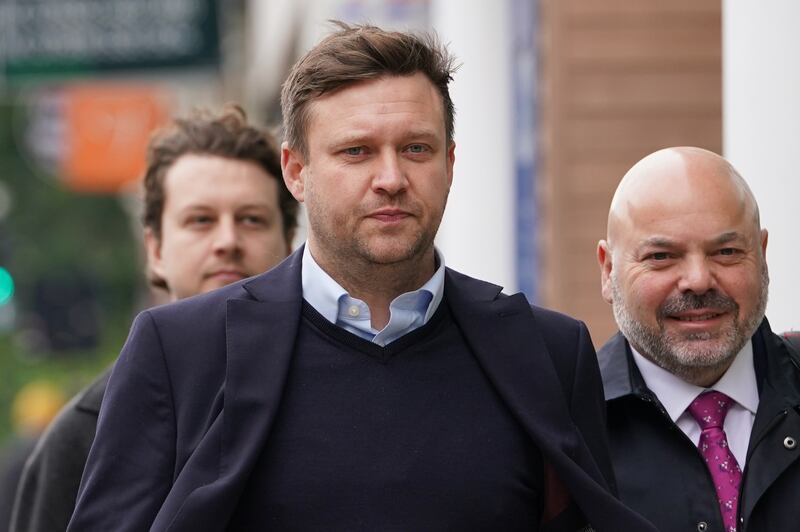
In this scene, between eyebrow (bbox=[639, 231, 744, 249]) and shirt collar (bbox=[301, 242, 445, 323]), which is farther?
eyebrow (bbox=[639, 231, 744, 249])

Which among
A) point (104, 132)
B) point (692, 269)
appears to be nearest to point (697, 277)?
point (692, 269)

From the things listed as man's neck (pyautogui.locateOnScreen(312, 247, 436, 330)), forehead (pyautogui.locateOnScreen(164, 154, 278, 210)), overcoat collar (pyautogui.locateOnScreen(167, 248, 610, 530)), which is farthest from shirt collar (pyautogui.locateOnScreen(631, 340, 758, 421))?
forehead (pyautogui.locateOnScreen(164, 154, 278, 210))

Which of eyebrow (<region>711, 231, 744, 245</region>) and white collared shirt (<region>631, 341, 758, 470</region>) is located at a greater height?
eyebrow (<region>711, 231, 744, 245</region>)

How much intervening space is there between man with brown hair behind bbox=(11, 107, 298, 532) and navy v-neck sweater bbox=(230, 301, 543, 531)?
1.29 meters

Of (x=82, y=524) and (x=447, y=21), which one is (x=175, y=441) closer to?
(x=82, y=524)

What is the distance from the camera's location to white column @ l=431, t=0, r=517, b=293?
355 inches

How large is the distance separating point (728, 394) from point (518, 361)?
64 centimetres

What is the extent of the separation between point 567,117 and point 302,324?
5.11 metres

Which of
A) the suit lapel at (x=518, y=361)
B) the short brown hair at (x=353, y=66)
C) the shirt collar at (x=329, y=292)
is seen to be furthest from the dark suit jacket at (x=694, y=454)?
the short brown hair at (x=353, y=66)

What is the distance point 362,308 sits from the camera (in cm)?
336

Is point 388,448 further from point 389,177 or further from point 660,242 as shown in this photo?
point 660,242

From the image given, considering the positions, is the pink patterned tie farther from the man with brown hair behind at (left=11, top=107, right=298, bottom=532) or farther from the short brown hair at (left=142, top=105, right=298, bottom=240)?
the short brown hair at (left=142, top=105, right=298, bottom=240)

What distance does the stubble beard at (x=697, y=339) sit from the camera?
371cm

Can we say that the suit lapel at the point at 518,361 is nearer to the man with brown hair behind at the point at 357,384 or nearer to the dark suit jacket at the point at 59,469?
the man with brown hair behind at the point at 357,384
